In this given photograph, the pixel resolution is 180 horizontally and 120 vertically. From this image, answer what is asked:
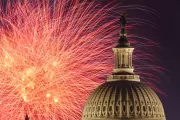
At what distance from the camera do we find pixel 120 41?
14262 cm

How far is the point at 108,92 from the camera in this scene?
→ 5492 inches

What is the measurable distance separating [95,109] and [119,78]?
4.80m

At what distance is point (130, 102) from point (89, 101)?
18.0 feet

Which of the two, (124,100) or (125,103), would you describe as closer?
(124,100)

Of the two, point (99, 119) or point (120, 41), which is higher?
point (120, 41)

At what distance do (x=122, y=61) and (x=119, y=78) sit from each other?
2.15m

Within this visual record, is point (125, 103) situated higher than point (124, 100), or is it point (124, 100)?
point (124, 100)

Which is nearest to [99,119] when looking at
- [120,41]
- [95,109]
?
[95,109]

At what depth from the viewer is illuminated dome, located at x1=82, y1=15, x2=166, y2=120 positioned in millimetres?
139125

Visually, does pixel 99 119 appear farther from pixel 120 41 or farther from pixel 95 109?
pixel 120 41

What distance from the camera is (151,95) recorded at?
459ft

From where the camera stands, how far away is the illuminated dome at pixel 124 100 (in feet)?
456

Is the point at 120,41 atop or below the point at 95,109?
atop

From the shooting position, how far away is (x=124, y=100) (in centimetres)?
13912
